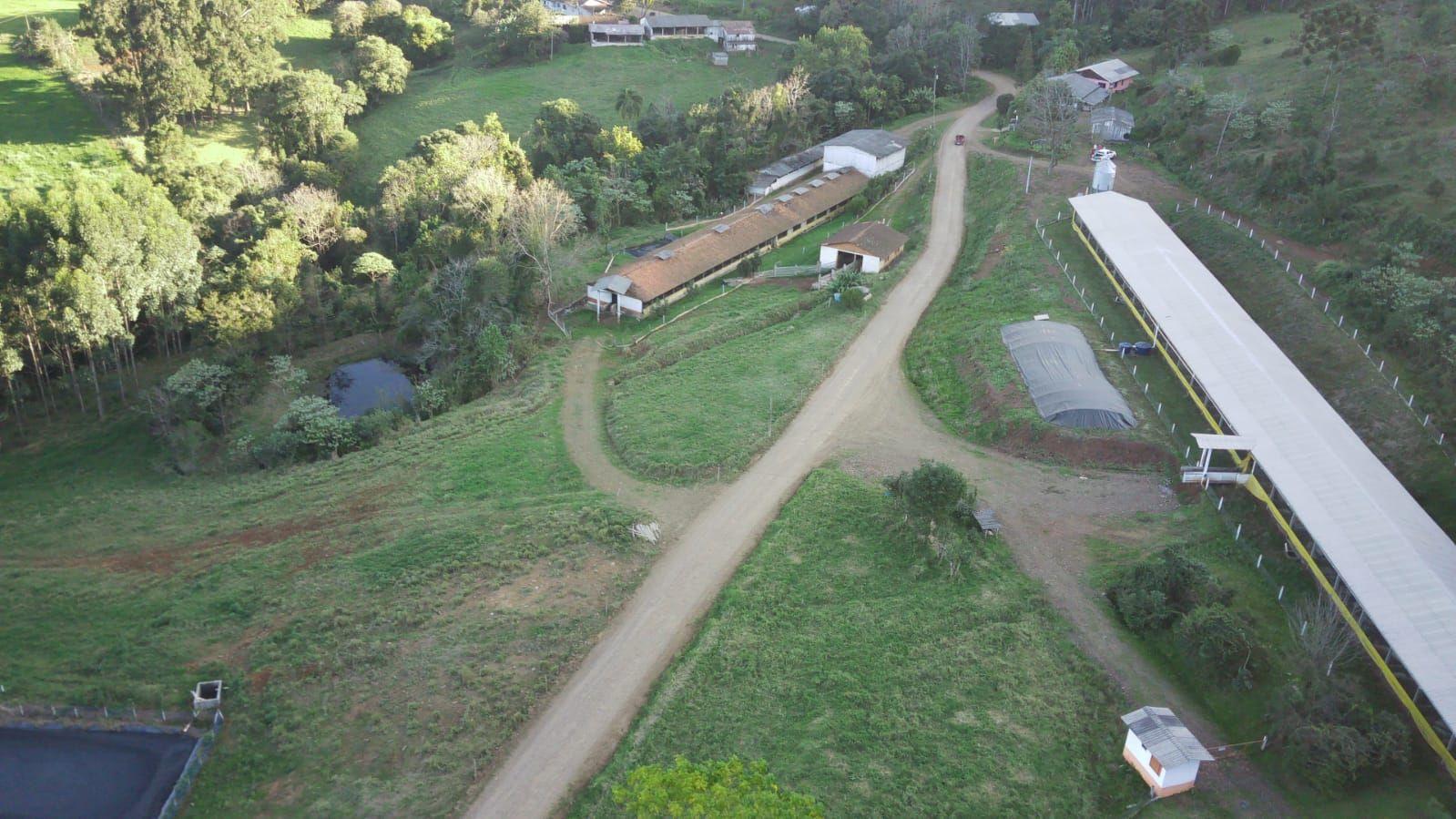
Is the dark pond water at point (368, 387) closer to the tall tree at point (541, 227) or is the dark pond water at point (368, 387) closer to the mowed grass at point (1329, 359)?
the tall tree at point (541, 227)

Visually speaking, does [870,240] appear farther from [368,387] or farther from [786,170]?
[368,387]

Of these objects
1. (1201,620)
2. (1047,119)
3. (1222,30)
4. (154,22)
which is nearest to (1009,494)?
(1201,620)

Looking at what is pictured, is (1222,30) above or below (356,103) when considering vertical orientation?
above

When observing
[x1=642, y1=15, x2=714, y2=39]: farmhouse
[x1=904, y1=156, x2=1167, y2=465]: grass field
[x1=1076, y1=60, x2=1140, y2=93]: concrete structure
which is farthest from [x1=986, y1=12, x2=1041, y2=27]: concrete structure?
[x1=904, y1=156, x2=1167, y2=465]: grass field

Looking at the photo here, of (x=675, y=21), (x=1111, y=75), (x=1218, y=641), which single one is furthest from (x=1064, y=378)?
(x=675, y=21)

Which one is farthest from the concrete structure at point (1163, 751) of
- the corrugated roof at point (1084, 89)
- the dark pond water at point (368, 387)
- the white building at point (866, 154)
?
the corrugated roof at point (1084, 89)

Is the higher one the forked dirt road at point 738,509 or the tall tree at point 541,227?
the tall tree at point 541,227

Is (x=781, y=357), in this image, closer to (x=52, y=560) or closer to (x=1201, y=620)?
(x=1201, y=620)
